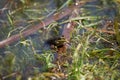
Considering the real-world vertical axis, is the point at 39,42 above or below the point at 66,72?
above

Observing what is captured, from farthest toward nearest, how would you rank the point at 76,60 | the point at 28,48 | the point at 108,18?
the point at 108,18
the point at 28,48
the point at 76,60

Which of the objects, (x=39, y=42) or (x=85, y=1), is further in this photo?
(x=85, y=1)

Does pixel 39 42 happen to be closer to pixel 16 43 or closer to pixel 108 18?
pixel 16 43

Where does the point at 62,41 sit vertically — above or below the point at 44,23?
below

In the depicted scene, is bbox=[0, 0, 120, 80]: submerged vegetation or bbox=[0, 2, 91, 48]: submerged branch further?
bbox=[0, 2, 91, 48]: submerged branch

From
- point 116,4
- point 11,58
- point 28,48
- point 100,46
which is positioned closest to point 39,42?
point 28,48

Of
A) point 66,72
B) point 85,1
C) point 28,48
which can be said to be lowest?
point 66,72

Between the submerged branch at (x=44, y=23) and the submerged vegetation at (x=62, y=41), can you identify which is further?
the submerged branch at (x=44, y=23)

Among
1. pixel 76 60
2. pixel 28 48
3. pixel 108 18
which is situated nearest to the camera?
pixel 76 60
